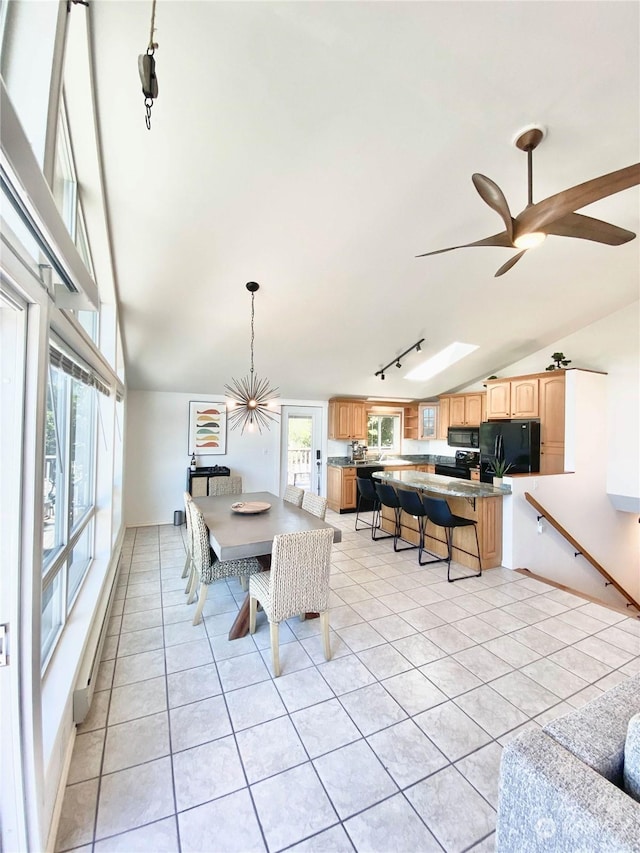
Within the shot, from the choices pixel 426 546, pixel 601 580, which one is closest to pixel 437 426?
pixel 426 546

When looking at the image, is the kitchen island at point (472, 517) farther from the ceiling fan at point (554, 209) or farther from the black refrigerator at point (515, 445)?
the ceiling fan at point (554, 209)

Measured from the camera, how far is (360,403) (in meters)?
6.69

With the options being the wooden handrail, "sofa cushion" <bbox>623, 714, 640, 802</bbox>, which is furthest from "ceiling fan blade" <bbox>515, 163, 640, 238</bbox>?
the wooden handrail

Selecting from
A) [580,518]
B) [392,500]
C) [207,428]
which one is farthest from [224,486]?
[580,518]

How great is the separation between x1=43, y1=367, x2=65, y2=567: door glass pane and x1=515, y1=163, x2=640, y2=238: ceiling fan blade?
256 centimetres

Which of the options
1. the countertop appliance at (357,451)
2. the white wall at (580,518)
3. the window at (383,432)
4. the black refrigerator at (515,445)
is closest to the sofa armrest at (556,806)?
the white wall at (580,518)

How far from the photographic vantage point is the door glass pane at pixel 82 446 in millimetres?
2476

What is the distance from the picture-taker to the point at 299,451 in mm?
6617

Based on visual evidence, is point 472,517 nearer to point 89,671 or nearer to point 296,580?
point 296,580

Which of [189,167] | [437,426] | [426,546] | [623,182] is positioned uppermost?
[189,167]

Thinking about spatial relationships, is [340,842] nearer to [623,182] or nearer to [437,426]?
[623,182]

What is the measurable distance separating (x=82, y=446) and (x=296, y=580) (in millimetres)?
2209

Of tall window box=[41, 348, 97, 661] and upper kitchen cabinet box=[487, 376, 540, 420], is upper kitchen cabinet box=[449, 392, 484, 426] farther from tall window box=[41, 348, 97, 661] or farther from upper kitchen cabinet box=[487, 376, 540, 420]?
tall window box=[41, 348, 97, 661]

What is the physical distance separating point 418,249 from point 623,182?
1.60 meters
